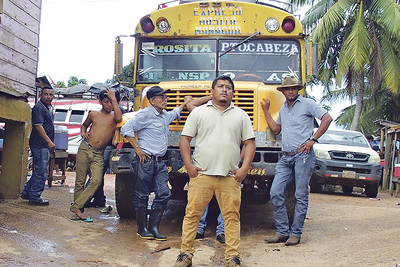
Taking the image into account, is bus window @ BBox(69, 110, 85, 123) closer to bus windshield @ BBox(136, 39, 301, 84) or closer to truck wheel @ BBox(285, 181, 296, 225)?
bus windshield @ BBox(136, 39, 301, 84)

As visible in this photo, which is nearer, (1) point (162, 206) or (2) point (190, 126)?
(2) point (190, 126)

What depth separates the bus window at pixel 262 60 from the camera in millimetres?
7301

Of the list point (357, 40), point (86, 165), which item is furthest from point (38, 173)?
point (357, 40)

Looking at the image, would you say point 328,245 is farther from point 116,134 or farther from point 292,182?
point 116,134

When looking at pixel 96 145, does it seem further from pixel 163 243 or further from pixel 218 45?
pixel 218 45

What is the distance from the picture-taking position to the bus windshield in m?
7.32

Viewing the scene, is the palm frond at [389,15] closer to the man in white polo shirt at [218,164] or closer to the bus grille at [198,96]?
the bus grille at [198,96]

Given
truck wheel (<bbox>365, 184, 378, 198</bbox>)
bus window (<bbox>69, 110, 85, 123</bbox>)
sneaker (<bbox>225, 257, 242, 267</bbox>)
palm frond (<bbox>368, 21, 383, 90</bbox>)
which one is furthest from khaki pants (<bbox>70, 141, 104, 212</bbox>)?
palm frond (<bbox>368, 21, 383, 90</bbox>)

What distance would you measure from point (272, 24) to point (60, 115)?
15.5 m

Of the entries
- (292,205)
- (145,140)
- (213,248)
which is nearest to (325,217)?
(292,205)

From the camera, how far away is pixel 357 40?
19.4 metres

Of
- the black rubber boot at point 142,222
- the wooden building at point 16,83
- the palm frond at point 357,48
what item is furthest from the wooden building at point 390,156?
the black rubber boot at point 142,222

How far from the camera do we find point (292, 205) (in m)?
6.57

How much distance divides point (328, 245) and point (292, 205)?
2.61 feet
